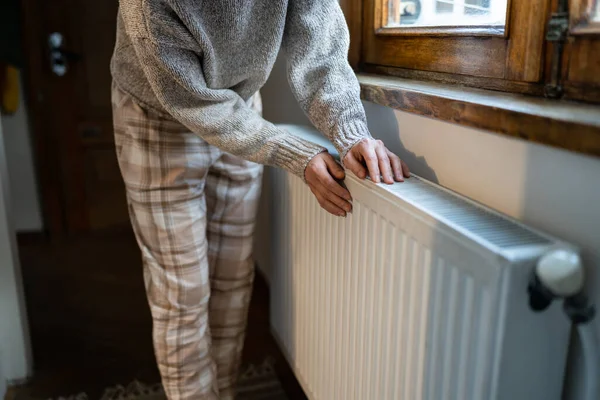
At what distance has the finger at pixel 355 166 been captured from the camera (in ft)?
2.89

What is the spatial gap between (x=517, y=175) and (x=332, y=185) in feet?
0.97

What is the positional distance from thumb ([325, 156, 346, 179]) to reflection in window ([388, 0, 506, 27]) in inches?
13.3

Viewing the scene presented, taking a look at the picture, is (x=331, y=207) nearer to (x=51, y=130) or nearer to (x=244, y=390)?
(x=244, y=390)

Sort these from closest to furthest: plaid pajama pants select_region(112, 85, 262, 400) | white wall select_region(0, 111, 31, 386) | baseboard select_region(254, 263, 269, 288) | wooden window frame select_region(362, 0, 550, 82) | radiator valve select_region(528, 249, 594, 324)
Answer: radiator valve select_region(528, 249, 594, 324), wooden window frame select_region(362, 0, 550, 82), plaid pajama pants select_region(112, 85, 262, 400), white wall select_region(0, 111, 31, 386), baseboard select_region(254, 263, 269, 288)

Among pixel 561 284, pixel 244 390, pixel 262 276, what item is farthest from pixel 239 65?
pixel 262 276

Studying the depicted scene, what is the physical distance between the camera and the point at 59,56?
8.26 ft

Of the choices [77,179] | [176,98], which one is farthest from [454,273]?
[77,179]

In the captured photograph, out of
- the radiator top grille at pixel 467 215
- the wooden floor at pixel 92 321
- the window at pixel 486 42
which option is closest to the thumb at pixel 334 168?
the radiator top grille at pixel 467 215

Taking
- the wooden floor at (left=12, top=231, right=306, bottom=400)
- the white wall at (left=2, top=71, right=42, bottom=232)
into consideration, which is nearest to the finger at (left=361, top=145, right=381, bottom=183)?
the wooden floor at (left=12, top=231, right=306, bottom=400)

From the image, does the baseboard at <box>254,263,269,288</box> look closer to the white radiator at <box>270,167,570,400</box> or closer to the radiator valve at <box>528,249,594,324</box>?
the white radiator at <box>270,167,570,400</box>

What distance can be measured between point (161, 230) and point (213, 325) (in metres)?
0.34

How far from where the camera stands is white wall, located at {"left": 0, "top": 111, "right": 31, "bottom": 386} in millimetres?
1465

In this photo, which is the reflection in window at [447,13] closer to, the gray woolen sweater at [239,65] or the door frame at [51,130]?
the gray woolen sweater at [239,65]

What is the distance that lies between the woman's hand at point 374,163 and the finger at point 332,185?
0.12ft
